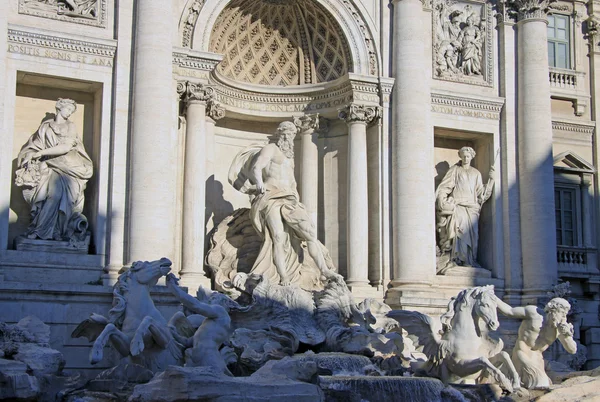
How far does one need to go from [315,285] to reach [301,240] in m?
0.99

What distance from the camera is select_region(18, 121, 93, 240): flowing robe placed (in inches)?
695

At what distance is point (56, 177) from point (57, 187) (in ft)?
0.64

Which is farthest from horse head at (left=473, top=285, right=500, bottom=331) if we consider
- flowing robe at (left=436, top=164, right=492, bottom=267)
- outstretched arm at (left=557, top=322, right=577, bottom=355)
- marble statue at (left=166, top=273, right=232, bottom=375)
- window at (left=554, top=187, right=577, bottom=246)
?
window at (left=554, top=187, right=577, bottom=246)

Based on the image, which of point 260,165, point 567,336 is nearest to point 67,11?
point 260,165

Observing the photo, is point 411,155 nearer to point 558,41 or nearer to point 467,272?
point 467,272

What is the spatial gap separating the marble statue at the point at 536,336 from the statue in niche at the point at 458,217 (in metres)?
5.50

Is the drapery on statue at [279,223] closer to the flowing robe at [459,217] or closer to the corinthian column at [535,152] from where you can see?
the flowing robe at [459,217]

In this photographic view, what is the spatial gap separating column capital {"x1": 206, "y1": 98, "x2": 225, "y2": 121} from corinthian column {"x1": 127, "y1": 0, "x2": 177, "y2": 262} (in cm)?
127

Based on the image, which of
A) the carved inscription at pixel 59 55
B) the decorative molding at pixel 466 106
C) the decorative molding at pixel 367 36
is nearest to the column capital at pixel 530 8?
the decorative molding at pixel 466 106

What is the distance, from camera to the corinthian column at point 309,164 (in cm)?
2139

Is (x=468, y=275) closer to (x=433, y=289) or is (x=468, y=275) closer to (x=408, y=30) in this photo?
(x=433, y=289)

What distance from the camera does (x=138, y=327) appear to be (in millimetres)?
14211

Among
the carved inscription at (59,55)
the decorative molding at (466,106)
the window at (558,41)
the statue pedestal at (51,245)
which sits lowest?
the statue pedestal at (51,245)

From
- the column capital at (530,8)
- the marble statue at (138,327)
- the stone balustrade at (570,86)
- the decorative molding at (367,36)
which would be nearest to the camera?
the marble statue at (138,327)
